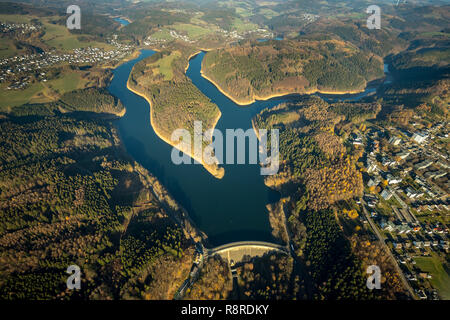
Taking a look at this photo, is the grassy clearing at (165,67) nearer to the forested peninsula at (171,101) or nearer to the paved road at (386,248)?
the forested peninsula at (171,101)

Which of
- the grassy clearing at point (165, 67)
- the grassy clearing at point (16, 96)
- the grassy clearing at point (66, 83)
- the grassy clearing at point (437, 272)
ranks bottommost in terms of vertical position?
the grassy clearing at point (437, 272)

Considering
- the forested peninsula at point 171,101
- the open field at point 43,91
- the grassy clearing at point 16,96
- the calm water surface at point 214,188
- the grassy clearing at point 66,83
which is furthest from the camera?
the grassy clearing at point 66,83

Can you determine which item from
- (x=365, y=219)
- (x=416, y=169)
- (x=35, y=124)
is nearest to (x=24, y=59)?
(x=35, y=124)

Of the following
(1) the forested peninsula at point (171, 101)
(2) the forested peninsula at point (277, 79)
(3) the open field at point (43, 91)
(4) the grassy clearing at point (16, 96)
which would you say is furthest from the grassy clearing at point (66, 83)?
(2) the forested peninsula at point (277, 79)

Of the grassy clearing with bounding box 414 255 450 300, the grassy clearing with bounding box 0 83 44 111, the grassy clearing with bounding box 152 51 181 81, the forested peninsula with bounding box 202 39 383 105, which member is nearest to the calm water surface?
the forested peninsula with bounding box 202 39 383 105

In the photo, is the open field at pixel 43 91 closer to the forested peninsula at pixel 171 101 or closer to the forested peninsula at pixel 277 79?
the forested peninsula at pixel 171 101

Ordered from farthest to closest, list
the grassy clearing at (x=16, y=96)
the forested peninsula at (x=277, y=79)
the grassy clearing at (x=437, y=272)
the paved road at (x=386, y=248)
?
the forested peninsula at (x=277, y=79) < the grassy clearing at (x=16, y=96) < the paved road at (x=386, y=248) < the grassy clearing at (x=437, y=272)

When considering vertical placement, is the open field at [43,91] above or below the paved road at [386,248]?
above

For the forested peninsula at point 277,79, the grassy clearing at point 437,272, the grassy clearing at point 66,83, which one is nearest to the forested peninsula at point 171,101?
the forested peninsula at point 277,79

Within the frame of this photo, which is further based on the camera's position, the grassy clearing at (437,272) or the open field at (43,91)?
the open field at (43,91)

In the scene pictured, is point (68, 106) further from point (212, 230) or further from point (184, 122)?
point (212, 230)
